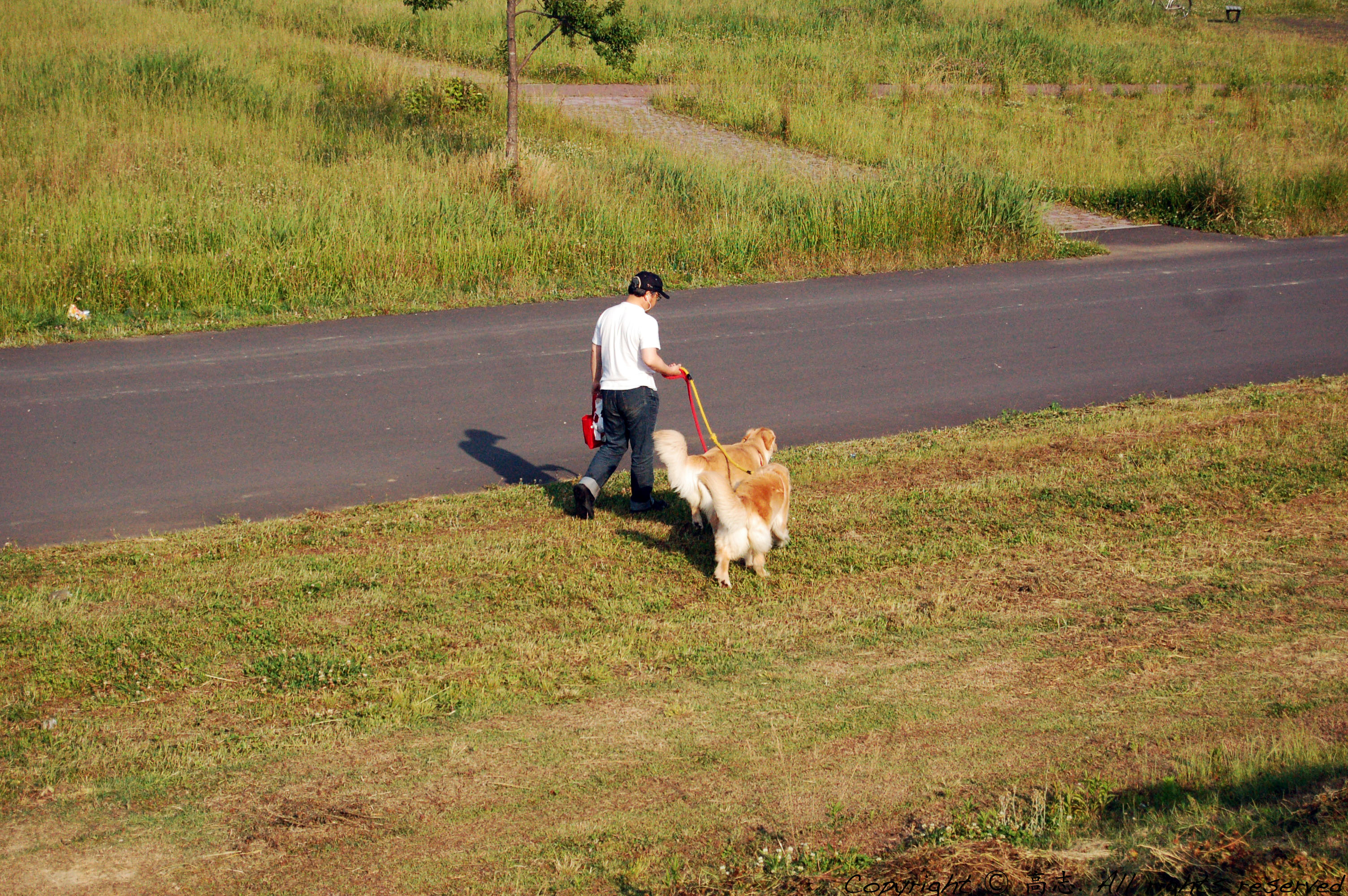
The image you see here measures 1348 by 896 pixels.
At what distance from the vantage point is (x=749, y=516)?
6.98 meters

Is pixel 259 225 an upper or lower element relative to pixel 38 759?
upper

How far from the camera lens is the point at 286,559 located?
7496 millimetres

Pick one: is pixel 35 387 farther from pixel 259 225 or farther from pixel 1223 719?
pixel 1223 719

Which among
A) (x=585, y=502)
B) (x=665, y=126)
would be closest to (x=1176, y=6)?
(x=665, y=126)

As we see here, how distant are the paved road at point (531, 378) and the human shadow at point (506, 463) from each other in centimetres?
3

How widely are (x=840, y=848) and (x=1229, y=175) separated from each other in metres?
20.4

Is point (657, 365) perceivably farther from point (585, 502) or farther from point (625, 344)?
point (585, 502)

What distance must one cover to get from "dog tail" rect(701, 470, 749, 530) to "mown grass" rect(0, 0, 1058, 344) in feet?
29.0

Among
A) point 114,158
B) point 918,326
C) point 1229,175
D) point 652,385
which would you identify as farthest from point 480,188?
point 1229,175

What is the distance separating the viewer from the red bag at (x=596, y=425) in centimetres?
846

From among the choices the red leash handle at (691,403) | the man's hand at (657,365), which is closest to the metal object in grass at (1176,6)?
the red leash handle at (691,403)

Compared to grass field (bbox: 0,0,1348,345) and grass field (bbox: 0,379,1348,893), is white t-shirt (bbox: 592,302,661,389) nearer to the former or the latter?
grass field (bbox: 0,379,1348,893)

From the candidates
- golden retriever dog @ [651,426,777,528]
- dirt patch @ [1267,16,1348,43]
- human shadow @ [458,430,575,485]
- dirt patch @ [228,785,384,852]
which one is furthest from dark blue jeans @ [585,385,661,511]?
dirt patch @ [1267,16,1348,43]

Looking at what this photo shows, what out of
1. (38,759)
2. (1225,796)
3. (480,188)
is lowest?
(38,759)
